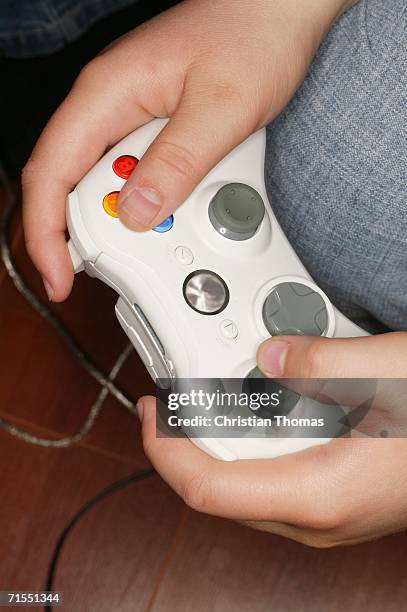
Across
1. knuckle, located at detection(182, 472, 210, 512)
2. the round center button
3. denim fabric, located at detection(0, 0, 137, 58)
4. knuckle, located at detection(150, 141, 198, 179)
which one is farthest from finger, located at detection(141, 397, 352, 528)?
denim fabric, located at detection(0, 0, 137, 58)

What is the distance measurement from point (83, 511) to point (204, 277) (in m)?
0.49

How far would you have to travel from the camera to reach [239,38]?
579 millimetres

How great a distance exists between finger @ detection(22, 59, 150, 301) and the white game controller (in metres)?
0.02

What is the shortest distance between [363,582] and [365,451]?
0.43m

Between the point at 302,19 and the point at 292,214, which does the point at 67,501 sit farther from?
the point at 302,19

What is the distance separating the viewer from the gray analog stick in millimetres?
569

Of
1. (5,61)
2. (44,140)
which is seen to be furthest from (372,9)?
(5,61)

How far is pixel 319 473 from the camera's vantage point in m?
0.55

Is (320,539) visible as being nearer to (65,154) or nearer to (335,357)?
(335,357)

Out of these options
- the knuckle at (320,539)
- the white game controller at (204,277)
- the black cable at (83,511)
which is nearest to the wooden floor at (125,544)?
the black cable at (83,511)

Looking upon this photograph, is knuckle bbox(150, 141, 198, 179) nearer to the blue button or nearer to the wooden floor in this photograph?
the blue button

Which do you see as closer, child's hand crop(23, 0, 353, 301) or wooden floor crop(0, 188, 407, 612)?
child's hand crop(23, 0, 353, 301)

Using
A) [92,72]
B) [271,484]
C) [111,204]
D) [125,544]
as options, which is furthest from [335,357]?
[125,544]

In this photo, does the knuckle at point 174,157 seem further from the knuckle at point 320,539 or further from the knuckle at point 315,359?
the knuckle at point 320,539
